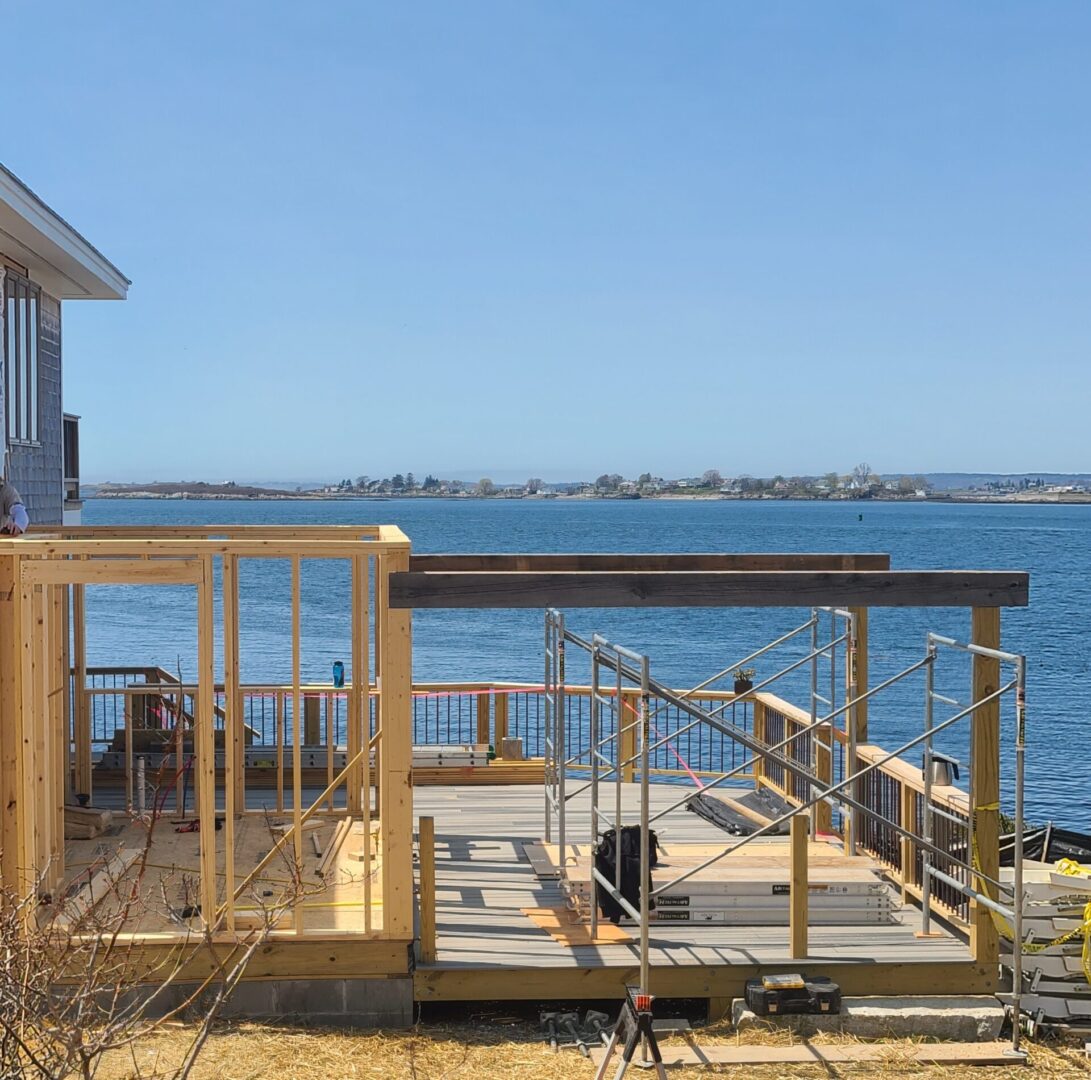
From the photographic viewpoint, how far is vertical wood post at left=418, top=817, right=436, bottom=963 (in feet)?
28.8

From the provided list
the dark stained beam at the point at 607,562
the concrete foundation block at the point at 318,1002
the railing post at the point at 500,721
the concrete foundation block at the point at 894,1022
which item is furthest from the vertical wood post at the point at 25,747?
the railing post at the point at 500,721

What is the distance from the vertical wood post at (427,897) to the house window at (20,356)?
6.91 m

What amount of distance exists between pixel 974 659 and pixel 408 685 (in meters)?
3.70

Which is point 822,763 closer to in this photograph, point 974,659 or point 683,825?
point 683,825

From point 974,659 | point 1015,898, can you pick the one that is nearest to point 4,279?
point 974,659

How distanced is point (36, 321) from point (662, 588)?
8787 mm

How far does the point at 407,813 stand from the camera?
8.66 m

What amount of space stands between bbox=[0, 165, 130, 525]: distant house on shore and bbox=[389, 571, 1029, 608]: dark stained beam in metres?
5.65

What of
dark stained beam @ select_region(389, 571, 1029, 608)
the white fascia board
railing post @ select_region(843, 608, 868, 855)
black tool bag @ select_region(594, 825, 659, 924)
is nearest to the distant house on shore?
the white fascia board

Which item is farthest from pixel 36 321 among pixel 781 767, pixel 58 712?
pixel 781 767

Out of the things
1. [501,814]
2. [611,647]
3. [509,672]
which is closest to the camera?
[611,647]

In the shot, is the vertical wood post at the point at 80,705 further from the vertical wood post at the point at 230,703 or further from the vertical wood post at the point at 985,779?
the vertical wood post at the point at 985,779

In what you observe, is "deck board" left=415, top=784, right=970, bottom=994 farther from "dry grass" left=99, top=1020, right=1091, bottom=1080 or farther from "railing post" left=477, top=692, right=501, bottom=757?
"railing post" left=477, top=692, right=501, bottom=757

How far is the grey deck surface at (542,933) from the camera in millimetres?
8930
